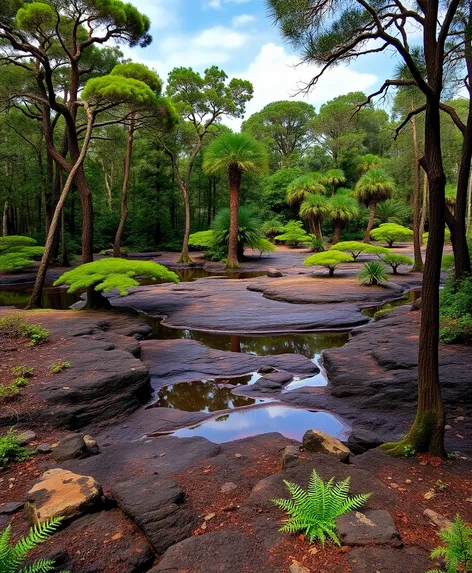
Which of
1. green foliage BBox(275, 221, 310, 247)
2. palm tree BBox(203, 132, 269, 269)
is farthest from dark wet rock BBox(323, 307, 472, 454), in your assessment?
green foliage BBox(275, 221, 310, 247)

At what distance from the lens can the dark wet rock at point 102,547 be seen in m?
2.51

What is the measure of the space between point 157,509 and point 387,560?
158 centimetres

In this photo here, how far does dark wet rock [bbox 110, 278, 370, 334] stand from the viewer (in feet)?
33.3

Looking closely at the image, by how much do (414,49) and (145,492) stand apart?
7821 mm

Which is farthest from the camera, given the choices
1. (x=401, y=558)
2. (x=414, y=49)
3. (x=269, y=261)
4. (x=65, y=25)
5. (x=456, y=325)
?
(x=269, y=261)

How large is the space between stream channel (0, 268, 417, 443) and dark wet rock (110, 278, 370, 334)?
0.36 meters

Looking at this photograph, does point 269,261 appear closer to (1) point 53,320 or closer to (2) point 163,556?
(1) point 53,320

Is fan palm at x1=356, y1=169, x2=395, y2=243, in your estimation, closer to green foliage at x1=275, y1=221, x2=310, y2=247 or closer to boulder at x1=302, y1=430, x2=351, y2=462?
green foliage at x1=275, y1=221, x2=310, y2=247

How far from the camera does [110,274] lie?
33.2 feet

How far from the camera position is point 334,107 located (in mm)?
38000

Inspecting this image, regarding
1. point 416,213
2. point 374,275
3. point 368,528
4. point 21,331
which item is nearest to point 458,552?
point 368,528

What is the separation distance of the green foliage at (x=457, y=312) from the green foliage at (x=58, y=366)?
669cm

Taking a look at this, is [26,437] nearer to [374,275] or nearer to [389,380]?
[389,380]

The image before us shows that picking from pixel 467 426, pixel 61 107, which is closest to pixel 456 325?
pixel 467 426
